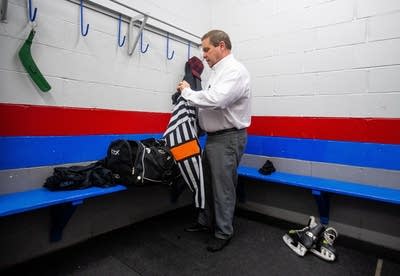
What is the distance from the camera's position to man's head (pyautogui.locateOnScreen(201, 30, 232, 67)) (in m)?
1.80

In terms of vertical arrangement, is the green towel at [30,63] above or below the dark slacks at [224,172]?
above

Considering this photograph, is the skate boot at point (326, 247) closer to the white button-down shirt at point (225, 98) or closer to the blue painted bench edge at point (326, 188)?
the blue painted bench edge at point (326, 188)

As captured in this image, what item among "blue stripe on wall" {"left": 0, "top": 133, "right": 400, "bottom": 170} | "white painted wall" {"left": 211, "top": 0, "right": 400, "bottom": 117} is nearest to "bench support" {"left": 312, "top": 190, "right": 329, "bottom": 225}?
"blue stripe on wall" {"left": 0, "top": 133, "right": 400, "bottom": 170}

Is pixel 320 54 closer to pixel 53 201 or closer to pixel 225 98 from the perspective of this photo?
pixel 225 98

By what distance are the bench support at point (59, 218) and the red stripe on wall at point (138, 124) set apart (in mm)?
458

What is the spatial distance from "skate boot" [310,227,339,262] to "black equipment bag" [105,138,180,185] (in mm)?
1094

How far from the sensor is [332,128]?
1.99 meters

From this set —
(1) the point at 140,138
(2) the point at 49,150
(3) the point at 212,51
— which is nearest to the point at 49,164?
(2) the point at 49,150

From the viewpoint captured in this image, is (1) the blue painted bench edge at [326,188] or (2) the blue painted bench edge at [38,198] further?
(1) the blue painted bench edge at [326,188]

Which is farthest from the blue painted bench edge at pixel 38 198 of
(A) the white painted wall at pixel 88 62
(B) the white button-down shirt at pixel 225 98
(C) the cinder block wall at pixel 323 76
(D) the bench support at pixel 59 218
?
(C) the cinder block wall at pixel 323 76

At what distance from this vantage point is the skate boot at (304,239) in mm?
1683

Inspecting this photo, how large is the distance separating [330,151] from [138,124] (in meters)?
1.51

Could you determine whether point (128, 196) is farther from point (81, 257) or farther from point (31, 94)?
point (31, 94)

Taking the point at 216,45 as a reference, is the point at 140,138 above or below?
below
